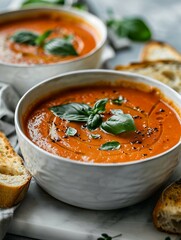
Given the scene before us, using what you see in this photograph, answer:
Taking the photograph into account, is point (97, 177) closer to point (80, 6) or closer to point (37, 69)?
point (37, 69)

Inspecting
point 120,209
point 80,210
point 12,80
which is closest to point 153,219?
point 120,209

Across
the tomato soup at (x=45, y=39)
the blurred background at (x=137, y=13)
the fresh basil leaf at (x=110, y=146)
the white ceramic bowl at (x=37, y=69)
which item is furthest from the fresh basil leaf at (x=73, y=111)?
the blurred background at (x=137, y=13)

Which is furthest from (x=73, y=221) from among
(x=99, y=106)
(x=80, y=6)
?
(x=80, y=6)

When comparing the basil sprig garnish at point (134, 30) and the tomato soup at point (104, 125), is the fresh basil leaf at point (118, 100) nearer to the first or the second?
the tomato soup at point (104, 125)

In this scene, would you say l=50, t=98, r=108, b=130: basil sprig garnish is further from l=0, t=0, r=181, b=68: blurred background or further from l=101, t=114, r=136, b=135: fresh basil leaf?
l=0, t=0, r=181, b=68: blurred background

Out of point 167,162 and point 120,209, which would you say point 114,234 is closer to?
point 120,209
